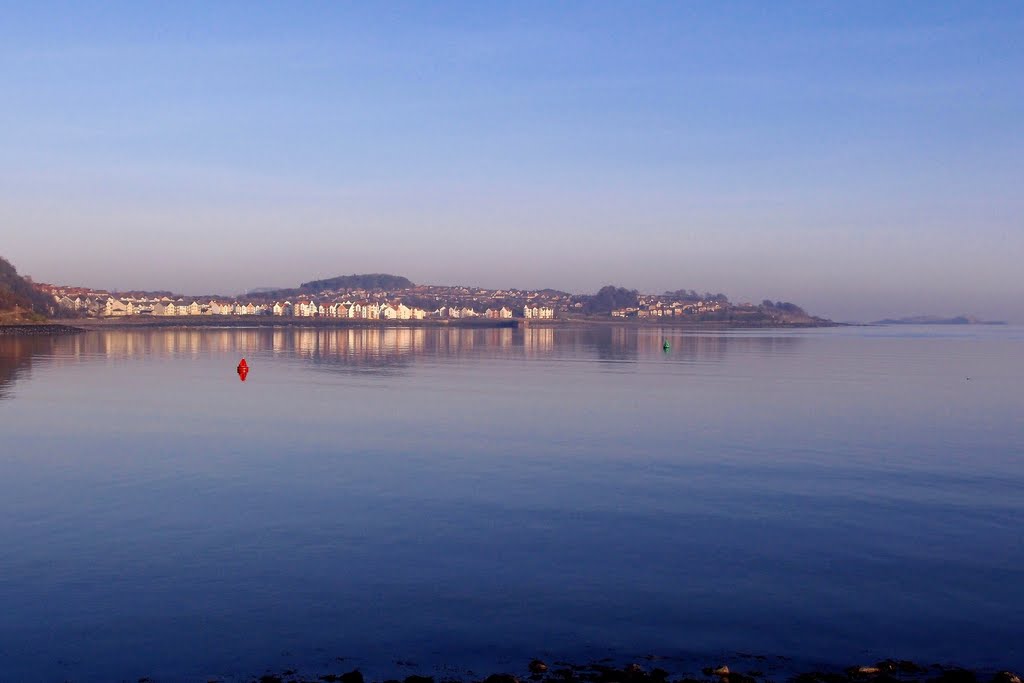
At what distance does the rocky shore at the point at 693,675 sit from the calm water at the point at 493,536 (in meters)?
0.40

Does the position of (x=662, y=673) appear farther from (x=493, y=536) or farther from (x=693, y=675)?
(x=493, y=536)

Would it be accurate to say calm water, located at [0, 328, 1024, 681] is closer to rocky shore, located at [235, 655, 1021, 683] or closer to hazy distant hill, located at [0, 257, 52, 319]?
rocky shore, located at [235, 655, 1021, 683]

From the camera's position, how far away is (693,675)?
877 cm

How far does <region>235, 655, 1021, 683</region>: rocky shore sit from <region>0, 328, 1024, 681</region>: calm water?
1.32ft

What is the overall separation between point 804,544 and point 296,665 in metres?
7.64

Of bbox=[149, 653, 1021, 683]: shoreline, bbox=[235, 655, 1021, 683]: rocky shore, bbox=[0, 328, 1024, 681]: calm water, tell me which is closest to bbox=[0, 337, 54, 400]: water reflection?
bbox=[0, 328, 1024, 681]: calm water

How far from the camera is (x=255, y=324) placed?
18300 centimetres

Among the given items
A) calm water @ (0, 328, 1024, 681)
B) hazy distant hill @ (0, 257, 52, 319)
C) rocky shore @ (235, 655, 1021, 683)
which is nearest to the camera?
rocky shore @ (235, 655, 1021, 683)

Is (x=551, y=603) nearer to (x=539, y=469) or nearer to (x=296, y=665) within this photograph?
(x=296, y=665)

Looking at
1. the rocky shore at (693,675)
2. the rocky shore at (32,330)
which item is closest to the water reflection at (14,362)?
the rocky shore at (693,675)

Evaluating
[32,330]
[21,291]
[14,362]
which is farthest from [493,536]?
[21,291]

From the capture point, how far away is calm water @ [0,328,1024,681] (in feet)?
31.9

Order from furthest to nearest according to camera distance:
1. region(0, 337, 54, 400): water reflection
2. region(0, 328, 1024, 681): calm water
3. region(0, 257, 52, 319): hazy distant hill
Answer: region(0, 257, 52, 319): hazy distant hill, region(0, 337, 54, 400): water reflection, region(0, 328, 1024, 681): calm water

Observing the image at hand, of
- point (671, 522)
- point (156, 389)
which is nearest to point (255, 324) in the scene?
point (156, 389)
